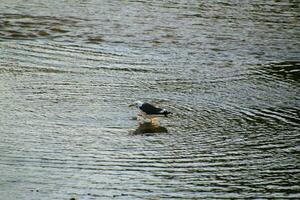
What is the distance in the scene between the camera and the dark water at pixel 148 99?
10531 millimetres

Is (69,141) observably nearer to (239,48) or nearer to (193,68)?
(193,68)

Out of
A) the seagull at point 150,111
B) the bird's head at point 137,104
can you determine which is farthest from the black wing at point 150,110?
the bird's head at point 137,104

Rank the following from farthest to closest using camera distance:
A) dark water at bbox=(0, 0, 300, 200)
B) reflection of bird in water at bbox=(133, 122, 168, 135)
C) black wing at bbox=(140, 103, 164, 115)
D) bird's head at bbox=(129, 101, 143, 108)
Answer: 1. bird's head at bbox=(129, 101, 143, 108)
2. black wing at bbox=(140, 103, 164, 115)
3. reflection of bird in water at bbox=(133, 122, 168, 135)
4. dark water at bbox=(0, 0, 300, 200)

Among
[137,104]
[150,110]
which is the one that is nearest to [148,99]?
[137,104]

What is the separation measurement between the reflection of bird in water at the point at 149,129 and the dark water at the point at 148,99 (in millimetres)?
47

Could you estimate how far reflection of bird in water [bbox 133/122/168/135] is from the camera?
12.7 m

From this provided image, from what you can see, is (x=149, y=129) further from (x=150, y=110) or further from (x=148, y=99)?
(x=148, y=99)

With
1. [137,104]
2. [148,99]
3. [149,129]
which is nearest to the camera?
[149,129]

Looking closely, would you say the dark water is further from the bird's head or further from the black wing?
the black wing

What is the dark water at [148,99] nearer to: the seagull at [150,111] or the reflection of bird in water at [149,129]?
the reflection of bird in water at [149,129]

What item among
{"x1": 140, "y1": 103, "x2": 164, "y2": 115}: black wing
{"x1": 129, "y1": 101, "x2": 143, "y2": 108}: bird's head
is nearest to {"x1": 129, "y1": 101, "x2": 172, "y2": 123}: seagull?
{"x1": 140, "y1": 103, "x2": 164, "y2": 115}: black wing

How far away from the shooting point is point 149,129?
1288cm

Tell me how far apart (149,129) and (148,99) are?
154cm

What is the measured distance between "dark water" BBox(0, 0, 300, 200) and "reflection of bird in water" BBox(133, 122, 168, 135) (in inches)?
1.8
